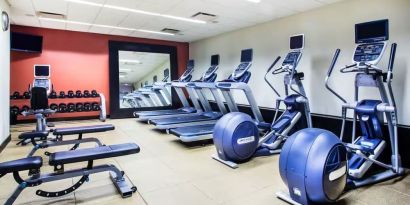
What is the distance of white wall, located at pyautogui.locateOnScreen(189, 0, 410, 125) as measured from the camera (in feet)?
12.1

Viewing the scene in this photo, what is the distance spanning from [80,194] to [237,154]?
6.67 feet

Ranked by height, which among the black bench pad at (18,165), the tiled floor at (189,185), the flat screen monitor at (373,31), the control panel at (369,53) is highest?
the flat screen monitor at (373,31)

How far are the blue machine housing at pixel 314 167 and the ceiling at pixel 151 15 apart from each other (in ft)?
10.1

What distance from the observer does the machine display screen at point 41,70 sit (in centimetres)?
662

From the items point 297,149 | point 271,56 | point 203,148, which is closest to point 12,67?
point 203,148

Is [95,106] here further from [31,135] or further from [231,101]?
[231,101]

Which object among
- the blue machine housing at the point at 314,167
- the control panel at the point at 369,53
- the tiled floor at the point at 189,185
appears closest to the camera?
the blue machine housing at the point at 314,167

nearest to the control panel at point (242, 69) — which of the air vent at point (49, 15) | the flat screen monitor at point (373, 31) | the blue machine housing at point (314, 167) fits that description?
the flat screen monitor at point (373, 31)

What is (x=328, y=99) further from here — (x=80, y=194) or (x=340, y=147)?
(x=80, y=194)

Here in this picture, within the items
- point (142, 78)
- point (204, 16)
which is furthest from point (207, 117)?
point (142, 78)

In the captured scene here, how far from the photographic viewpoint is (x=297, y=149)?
7.79 ft

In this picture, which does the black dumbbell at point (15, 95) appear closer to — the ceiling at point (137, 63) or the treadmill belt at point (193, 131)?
the ceiling at point (137, 63)

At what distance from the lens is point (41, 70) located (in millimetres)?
6672

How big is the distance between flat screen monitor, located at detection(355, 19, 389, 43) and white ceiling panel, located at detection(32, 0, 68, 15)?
505cm
